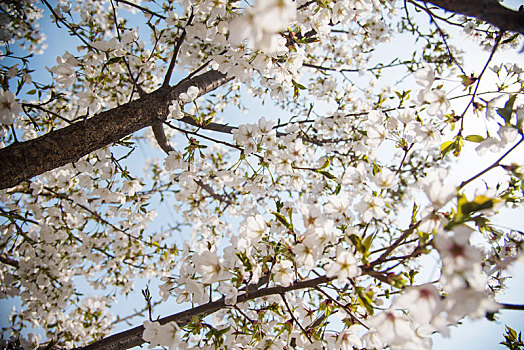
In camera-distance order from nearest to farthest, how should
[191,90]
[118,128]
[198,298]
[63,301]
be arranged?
1. [198,298]
2. [118,128]
3. [191,90]
4. [63,301]

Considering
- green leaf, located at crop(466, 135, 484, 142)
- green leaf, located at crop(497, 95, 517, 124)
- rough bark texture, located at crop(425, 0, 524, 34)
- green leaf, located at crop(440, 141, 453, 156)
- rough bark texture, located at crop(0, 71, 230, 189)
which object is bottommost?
green leaf, located at crop(497, 95, 517, 124)

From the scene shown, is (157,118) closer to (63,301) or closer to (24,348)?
(24,348)

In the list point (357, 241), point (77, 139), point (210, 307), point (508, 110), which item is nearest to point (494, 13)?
point (508, 110)

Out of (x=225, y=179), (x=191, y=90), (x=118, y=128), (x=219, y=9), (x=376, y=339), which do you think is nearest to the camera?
(x=376, y=339)

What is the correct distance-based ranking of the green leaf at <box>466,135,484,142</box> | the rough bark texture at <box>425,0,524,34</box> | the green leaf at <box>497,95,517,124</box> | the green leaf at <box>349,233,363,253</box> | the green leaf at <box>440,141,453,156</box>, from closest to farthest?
the rough bark texture at <box>425,0,524,34</box> → the green leaf at <box>349,233,363,253</box> → the green leaf at <box>497,95,517,124</box> → the green leaf at <box>466,135,484,142</box> → the green leaf at <box>440,141,453,156</box>

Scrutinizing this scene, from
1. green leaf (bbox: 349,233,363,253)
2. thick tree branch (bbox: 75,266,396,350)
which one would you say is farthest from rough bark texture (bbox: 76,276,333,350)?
green leaf (bbox: 349,233,363,253)

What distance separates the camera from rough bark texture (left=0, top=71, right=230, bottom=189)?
4.77 ft

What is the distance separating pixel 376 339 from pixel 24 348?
2.82 metres

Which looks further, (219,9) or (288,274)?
(219,9)

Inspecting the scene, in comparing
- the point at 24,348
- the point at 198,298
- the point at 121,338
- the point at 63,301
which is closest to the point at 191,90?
the point at 198,298

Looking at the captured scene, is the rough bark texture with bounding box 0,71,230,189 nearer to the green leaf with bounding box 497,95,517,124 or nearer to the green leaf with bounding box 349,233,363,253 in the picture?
the green leaf with bounding box 349,233,363,253

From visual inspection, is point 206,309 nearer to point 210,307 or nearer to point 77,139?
point 210,307

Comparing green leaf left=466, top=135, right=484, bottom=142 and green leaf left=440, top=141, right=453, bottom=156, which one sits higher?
green leaf left=440, top=141, right=453, bottom=156

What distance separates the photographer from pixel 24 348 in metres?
2.08
